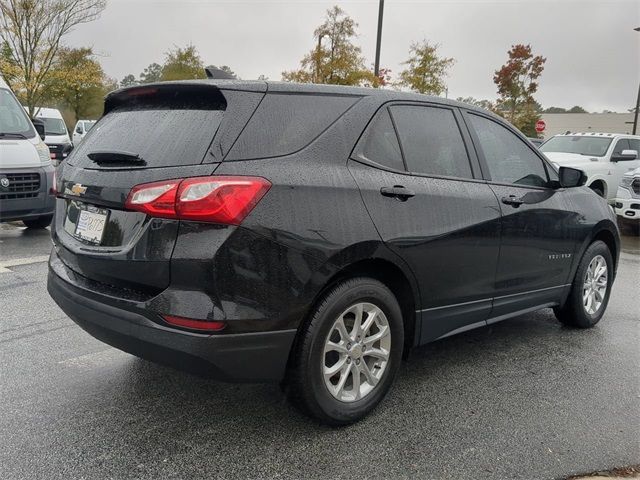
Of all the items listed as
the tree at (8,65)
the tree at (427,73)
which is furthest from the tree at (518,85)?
the tree at (8,65)

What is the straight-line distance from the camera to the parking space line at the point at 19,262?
231 inches

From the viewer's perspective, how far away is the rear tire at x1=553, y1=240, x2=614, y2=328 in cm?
451

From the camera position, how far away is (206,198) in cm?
232

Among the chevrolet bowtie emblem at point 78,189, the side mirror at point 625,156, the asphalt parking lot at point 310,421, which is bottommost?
the asphalt parking lot at point 310,421

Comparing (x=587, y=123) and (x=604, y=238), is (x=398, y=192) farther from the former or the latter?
(x=587, y=123)

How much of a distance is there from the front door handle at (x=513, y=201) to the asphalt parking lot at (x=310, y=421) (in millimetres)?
1121

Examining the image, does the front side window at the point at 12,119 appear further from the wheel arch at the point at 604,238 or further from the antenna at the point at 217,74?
the wheel arch at the point at 604,238

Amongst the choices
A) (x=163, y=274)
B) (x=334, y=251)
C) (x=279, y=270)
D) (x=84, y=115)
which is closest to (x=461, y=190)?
(x=334, y=251)

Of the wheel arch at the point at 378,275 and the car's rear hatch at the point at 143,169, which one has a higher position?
the car's rear hatch at the point at 143,169

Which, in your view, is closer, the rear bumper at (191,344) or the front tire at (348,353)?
the rear bumper at (191,344)

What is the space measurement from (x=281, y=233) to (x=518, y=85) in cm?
3468

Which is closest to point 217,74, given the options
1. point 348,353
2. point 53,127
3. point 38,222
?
point 348,353

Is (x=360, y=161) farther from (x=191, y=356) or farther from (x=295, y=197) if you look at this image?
(x=191, y=356)

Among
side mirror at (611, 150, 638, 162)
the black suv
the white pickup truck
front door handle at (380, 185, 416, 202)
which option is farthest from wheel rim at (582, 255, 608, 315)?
side mirror at (611, 150, 638, 162)
